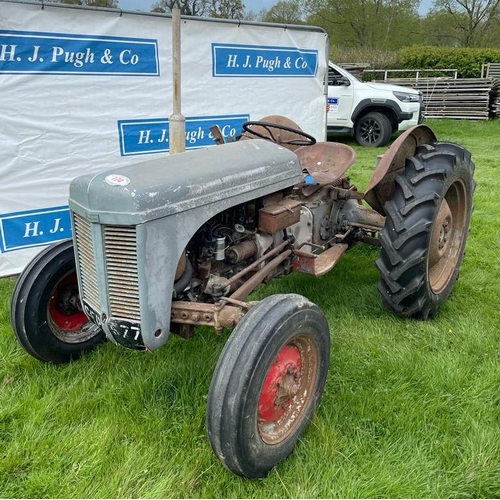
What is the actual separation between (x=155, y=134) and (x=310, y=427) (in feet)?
11.3

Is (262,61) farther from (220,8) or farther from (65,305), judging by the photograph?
(220,8)

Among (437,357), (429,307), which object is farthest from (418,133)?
(437,357)

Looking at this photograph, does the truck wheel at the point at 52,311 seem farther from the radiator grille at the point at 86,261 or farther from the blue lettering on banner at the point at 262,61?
the blue lettering on banner at the point at 262,61

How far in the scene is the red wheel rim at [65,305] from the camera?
115 inches

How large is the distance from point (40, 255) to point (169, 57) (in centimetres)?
287

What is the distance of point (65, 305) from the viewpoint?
2969 mm

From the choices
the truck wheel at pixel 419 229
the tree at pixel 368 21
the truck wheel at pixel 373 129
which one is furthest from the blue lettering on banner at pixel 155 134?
the tree at pixel 368 21

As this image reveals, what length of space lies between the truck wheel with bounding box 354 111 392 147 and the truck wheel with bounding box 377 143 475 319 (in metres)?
7.57

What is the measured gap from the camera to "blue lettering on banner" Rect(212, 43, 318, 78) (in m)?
5.42

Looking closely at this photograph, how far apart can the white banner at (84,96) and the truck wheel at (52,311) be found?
164cm

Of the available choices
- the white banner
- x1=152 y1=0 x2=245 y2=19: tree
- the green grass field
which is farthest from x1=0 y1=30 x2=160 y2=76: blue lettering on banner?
x1=152 y1=0 x2=245 y2=19: tree

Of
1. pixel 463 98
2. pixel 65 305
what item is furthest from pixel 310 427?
pixel 463 98

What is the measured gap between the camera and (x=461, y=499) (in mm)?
2094

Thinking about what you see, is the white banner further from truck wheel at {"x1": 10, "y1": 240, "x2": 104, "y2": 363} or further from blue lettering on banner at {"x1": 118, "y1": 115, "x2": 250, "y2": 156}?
truck wheel at {"x1": 10, "y1": 240, "x2": 104, "y2": 363}
